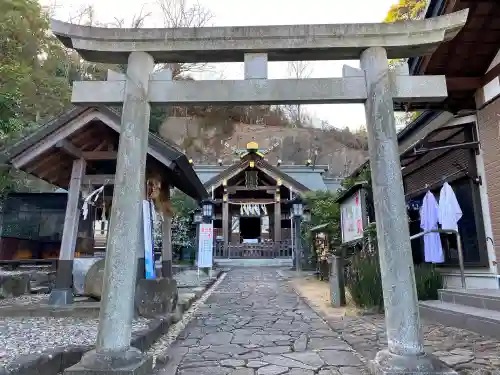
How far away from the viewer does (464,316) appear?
525 centimetres

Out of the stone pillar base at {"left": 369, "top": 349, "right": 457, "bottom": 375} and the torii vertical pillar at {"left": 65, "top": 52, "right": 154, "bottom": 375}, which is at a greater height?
the torii vertical pillar at {"left": 65, "top": 52, "right": 154, "bottom": 375}

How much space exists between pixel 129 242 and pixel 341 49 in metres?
3.37

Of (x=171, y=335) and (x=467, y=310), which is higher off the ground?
(x=467, y=310)

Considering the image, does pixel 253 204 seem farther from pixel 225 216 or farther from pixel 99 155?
pixel 99 155

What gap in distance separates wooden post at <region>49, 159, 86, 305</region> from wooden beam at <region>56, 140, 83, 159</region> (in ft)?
1.12

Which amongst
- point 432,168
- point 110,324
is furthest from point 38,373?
point 432,168

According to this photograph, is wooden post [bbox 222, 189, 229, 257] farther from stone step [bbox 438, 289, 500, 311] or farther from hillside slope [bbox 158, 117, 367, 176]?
stone step [bbox 438, 289, 500, 311]

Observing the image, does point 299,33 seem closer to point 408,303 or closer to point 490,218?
point 408,303

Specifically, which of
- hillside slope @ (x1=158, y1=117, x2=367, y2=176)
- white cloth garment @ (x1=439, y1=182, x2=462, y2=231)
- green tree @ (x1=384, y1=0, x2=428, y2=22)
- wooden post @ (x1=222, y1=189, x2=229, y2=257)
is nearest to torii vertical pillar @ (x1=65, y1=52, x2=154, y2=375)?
white cloth garment @ (x1=439, y1=182, x2=462, y2=231)

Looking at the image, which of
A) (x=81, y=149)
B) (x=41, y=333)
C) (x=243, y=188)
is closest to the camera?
(x=41, y=333)

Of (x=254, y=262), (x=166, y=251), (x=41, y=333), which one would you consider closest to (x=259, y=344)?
(x=41, y=333)

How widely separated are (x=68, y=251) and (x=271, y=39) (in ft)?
19.3

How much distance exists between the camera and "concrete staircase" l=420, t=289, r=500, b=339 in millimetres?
4828

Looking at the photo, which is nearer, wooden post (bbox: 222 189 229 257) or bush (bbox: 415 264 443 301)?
bush (bbox: 415 264 443 301)
